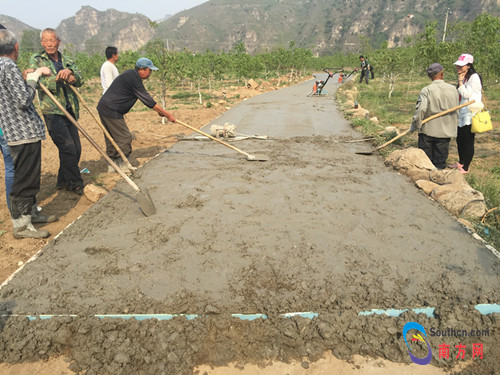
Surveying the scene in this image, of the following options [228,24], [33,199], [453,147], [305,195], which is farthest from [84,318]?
[228,24]

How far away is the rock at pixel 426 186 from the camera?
3987 mm

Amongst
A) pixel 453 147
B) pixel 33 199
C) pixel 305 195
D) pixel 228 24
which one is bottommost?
pixel 453 147

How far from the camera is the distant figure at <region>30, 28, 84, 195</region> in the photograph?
A: 12.5 feet

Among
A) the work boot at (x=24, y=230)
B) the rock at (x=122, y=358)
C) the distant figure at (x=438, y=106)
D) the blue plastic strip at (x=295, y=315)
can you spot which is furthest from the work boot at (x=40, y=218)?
the distant figure at (x=438, y=106)

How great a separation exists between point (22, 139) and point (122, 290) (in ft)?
6.04

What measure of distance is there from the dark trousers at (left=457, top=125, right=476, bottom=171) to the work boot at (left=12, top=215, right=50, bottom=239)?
5483mm

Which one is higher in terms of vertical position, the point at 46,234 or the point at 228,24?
the point at 228,24

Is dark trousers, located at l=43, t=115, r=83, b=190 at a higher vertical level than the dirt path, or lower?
higher

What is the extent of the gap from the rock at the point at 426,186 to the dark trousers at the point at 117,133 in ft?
13.2

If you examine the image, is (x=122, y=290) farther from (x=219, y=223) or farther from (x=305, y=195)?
(x=305, y=195)

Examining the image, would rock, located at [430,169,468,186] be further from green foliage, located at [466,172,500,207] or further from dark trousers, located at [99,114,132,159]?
dark trousers, located at [99,114,132,159]

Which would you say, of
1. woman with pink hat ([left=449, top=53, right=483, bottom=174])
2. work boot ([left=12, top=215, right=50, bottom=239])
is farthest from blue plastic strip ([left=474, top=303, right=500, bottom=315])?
work boot ([left=12, top=215, right=50, bottom=239])

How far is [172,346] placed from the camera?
6.40 feet

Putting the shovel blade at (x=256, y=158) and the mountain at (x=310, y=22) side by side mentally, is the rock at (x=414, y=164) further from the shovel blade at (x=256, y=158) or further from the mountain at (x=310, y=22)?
the mountain at (x=310, y=22)
